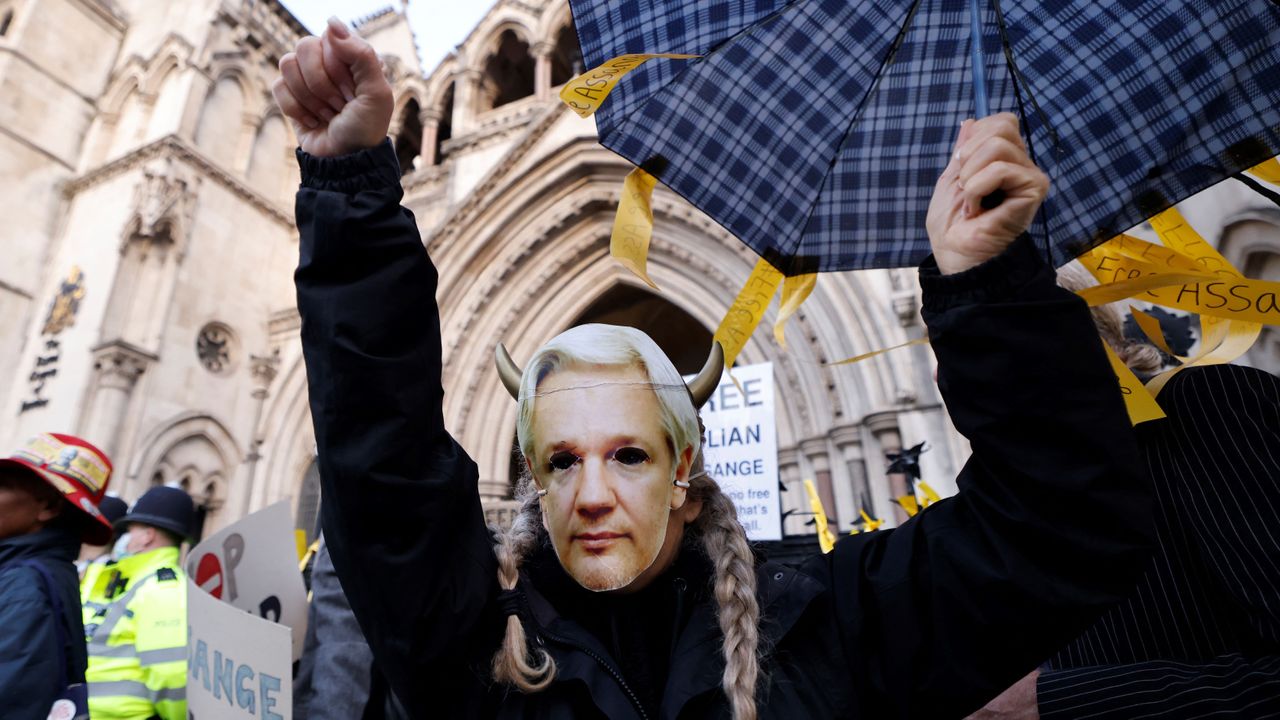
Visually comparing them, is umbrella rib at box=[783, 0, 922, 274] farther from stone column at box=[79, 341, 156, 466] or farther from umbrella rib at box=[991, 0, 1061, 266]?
stone column at box=[79, 341, 156, 466]

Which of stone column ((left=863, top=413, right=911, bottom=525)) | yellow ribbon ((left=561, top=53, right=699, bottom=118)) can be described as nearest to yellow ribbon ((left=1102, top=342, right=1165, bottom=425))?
yellow ribbon ((left=561, top=53, right=699, bottom=118))

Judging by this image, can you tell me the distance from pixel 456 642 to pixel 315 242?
0.57 m

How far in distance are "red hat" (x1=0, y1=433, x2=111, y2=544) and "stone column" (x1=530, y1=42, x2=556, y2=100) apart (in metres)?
9.01

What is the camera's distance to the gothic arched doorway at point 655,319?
9.70 metres

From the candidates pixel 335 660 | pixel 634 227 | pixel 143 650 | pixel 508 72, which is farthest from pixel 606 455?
pixel 508 72

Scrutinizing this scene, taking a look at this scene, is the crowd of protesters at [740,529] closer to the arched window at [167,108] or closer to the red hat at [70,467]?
the red hat at [70,467]

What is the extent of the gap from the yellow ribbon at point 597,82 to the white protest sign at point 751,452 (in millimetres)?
2925

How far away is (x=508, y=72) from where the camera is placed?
12320mm

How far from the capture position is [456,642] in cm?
90

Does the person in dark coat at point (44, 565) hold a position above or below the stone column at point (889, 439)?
below

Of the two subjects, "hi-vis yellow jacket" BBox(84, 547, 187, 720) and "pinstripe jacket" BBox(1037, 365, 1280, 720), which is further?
"hi-vis yellow jacket" BBox(84, 547, 187, 720)

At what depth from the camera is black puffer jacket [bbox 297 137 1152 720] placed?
2.54 ft

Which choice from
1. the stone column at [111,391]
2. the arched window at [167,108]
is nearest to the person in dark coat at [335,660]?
the stone column at [111,391]

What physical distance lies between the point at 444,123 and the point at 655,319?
6100mm
